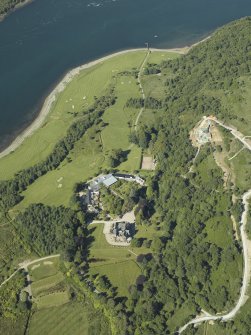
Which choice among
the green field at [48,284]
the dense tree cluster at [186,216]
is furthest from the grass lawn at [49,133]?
the green field at [48,284]

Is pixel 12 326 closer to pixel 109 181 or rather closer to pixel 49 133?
pixel 109 181

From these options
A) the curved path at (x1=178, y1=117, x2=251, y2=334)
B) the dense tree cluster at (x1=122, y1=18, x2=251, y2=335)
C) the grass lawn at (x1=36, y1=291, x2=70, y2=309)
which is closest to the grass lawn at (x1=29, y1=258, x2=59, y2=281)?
the grass lawn at (x1=36, y1=291, x2=70, y2=309)

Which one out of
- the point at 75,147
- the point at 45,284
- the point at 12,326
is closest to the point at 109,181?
the point at 75,147

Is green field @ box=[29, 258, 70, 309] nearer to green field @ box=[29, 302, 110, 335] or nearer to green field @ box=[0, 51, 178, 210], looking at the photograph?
green field @ box=[29, 302, 110, 335]

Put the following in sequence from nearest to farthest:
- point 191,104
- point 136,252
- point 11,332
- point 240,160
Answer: point 11,332
point 136,252
point 240,160
point 191,104

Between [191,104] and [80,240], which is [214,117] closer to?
[191,104]

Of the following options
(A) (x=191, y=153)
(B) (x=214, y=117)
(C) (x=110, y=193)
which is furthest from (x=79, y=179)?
(B) (x=214, y=117)

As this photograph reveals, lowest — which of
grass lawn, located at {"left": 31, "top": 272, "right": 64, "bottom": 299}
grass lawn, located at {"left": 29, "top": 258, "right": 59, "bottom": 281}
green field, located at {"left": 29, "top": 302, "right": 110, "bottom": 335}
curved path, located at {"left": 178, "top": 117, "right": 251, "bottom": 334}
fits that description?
curved path, located at {"left": 178, "top": 117, "right": 251, "bottom": 334}

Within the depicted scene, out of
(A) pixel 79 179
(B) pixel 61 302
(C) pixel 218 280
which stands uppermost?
(A) pixel 79 179
